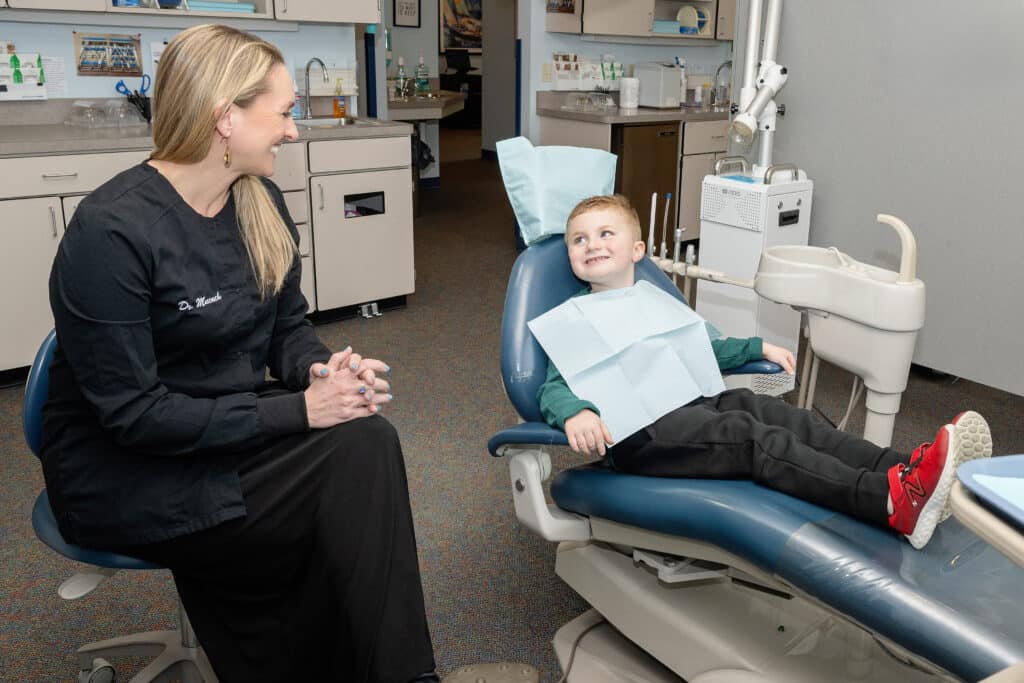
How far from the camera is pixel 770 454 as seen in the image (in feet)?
4.84

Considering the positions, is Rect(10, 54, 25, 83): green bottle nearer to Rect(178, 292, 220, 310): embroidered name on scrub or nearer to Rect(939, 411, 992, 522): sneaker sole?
Rect(178, 292, 220, 310): embroidered name on scrub

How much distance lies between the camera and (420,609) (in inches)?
55.9

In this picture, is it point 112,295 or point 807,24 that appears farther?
point 807,24

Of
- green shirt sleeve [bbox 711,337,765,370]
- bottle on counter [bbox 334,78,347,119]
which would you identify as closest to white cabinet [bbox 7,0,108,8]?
bottle on counter [bbox 334,78,347,119]

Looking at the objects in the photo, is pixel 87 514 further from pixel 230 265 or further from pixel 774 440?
pixel 774 440

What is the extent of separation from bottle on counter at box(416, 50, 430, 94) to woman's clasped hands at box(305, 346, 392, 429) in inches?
213

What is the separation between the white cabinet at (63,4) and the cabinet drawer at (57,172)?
585 millimetres

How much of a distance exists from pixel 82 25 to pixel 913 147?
2.99m

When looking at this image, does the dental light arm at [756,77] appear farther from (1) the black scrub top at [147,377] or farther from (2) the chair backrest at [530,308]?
(1) the black scrub top at [147,377]

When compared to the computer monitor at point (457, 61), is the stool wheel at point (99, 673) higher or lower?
lower

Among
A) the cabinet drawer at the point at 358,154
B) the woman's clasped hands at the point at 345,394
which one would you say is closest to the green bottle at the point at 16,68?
the cabinet drawer at the point at 358,154

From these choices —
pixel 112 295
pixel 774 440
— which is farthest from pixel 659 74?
pixel 112 295

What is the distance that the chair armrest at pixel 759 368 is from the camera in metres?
1.78

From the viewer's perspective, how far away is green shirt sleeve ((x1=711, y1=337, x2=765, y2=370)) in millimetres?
1798
